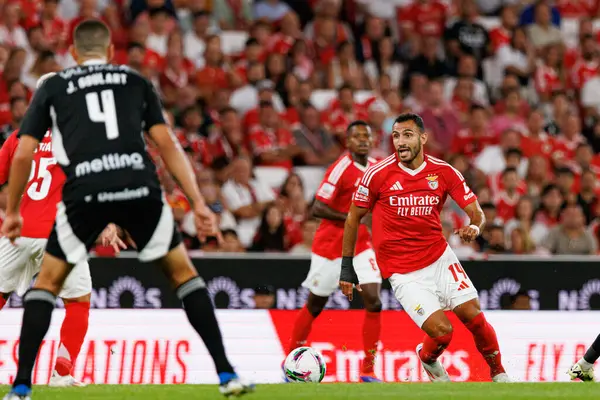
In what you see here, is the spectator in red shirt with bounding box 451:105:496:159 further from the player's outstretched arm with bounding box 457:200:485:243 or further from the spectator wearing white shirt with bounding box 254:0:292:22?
the player's outstretched arm with bounding box 457:200:485:243

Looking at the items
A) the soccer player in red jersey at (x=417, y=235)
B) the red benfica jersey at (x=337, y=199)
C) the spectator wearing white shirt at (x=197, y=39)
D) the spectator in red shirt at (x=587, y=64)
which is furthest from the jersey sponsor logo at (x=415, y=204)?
the spectator in red shirt at (x=587, y=64)

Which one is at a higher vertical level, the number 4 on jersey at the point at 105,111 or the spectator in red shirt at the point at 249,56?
the spectator in red shirt at the point at 249,56

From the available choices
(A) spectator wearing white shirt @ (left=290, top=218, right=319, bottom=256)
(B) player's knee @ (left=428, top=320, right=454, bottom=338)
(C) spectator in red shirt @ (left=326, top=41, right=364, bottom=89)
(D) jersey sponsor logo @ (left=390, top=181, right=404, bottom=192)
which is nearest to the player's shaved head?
(D) jersey sponsor logo @ (left=390, top=181, right=404, bottom=192)

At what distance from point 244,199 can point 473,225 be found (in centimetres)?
718

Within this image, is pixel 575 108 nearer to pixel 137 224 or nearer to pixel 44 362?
pixel 44 362

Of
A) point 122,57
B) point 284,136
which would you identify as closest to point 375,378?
point 284,136

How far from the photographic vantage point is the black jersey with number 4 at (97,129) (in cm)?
715

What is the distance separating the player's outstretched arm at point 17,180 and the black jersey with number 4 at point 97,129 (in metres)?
0.08

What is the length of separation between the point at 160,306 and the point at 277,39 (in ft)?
22.4

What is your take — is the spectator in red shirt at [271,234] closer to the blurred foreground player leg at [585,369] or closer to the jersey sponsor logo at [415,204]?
the jersey sponsor logo at [415,204]

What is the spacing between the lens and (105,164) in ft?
23.5

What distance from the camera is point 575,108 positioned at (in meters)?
20.2

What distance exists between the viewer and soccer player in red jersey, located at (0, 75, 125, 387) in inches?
372

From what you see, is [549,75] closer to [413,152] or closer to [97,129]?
[413,152]
